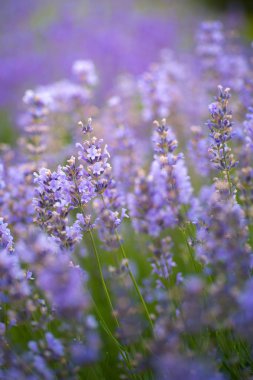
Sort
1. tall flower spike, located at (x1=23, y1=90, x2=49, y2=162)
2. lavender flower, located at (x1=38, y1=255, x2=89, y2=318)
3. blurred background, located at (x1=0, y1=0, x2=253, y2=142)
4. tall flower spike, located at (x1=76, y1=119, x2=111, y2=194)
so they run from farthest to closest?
blurred background, located at (x1=0, y1=0, x2=253, y2=142) → tall flower spike, located at (x1=23, y1=90, x2=49, y2=162) → tall flower spike, located at (x1=76, y1=119, x2=111, y2=194) → lavender flower, located at (x1=38, y1=255, x2=89, y2=318)

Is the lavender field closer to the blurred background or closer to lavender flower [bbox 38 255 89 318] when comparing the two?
lavender flower [bbox 38 255 89 318]

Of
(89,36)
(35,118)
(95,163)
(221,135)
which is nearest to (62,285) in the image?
(95,163)

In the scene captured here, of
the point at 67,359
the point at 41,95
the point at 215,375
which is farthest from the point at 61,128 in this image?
the point at 215,375

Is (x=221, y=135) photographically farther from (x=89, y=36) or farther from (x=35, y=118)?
(x=89, y=36)

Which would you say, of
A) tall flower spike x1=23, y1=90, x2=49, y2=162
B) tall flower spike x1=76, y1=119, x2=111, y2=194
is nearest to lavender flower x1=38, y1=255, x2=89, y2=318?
tall flower spike x1=76, y1=119, x2=111, y2=194

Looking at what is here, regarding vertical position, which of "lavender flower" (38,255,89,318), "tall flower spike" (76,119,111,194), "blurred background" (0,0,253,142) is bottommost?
"lavender flower" (38,255,89,318)

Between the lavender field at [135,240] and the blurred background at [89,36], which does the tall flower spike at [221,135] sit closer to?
the lavender field at [135,240]
